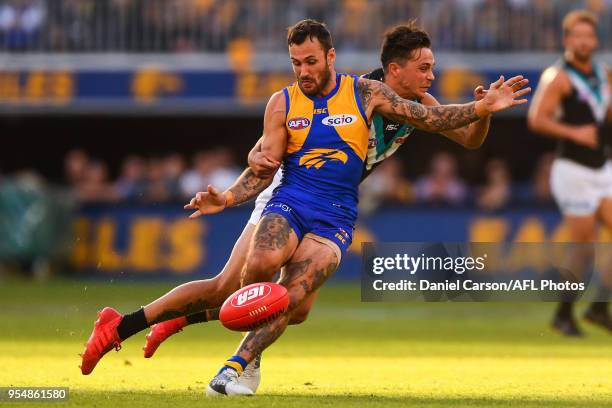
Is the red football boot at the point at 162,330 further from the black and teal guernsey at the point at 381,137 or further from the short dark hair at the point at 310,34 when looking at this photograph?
the short dark hair at the point at 310,34

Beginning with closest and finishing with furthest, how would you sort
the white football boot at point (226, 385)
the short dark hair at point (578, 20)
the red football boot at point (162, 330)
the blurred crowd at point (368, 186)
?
the white football boot at point (226, 385) < the red football boot at point (162, 330) < the short dark hair at point (578, 20) < the blurred crowd at point (368, 186)

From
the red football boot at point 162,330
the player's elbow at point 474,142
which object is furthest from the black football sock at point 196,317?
the player's elbow at point 474,142

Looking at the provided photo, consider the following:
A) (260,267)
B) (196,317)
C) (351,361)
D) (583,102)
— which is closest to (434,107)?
(260,267)

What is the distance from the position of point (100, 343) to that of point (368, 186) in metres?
14.0

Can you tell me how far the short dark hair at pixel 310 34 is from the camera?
810 cm

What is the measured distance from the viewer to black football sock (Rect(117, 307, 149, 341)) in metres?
8.55

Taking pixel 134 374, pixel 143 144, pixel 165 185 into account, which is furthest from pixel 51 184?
pixel 134 374

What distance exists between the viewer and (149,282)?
21656mm

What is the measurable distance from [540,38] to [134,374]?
51.5 ft

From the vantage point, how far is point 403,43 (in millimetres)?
8750

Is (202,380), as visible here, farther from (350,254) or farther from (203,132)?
(203,132)

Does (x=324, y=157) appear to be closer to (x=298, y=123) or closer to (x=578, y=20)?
(x=298, y=123)

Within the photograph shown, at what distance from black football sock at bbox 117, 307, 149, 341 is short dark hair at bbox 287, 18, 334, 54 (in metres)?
1.98

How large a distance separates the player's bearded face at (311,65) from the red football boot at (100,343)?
1922 mm
